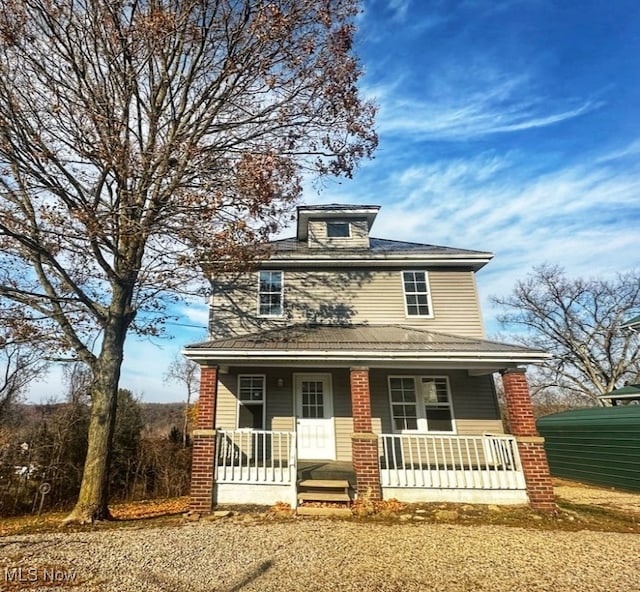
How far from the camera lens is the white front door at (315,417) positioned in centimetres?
965

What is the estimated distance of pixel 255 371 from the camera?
10.3 m

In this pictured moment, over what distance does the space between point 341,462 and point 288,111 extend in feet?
31.1

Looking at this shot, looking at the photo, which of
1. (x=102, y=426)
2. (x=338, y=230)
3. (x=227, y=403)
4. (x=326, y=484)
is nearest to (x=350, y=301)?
(x=338, y=230)

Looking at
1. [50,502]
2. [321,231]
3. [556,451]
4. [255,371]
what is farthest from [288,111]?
[556,451]

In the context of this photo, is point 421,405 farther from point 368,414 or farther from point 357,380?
point 357,380

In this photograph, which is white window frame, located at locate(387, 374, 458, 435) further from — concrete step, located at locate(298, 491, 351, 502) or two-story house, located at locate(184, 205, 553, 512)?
concrete step, located at locate(298, 491, 351, 502)

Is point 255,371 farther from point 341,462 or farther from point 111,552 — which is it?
point 111,552

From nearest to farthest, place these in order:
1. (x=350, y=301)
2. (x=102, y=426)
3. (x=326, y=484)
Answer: (x=102, y=426) → (x=326, y=484) → (x=350, y=301)

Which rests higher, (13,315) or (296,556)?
(13,315)

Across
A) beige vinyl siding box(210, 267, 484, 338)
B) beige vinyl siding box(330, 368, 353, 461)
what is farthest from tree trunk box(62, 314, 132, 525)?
beige vinyl siding box(330, 368, 353, 461)

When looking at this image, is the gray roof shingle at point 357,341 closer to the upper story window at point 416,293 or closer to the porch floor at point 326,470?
the upper story window at point 416,293

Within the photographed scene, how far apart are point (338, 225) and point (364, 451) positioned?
814 cm

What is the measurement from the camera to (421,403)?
398 inches

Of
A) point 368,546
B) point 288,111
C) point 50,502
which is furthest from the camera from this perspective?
point 50,502
